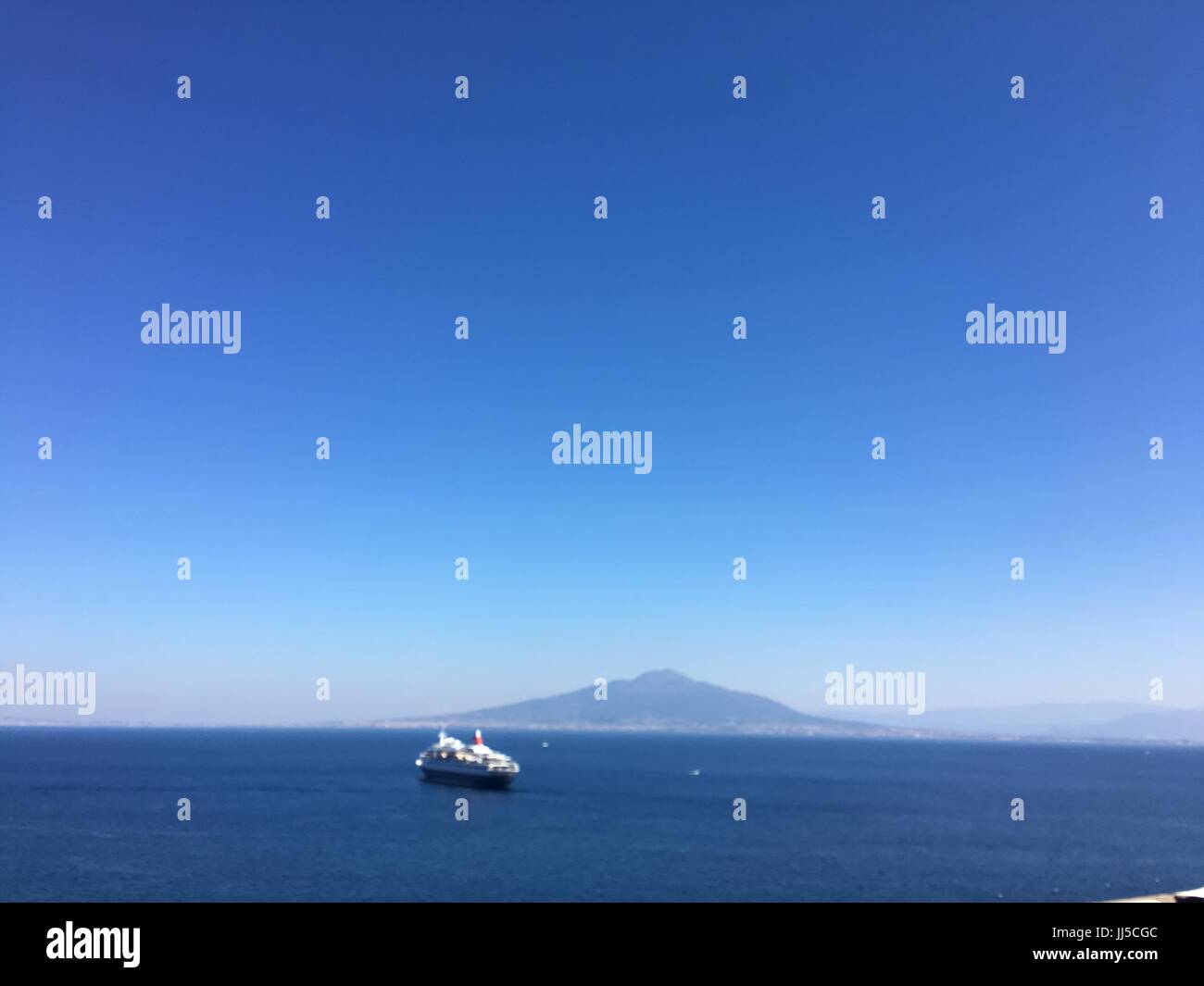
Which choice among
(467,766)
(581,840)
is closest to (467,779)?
(467,766)

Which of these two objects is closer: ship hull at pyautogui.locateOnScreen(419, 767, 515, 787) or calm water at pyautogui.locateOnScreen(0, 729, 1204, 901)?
calm water at pyautogui.locateOnScreen(0, 729, 1204, 901)

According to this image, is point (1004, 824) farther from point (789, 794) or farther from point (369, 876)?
point (369, 876)

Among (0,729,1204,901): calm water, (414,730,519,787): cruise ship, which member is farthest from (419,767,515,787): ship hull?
(0,729,1204,901): calm water

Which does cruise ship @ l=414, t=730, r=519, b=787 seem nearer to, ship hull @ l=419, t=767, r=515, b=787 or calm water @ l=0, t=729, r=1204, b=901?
ship hull @ l=419, t=767, r=515, b=787

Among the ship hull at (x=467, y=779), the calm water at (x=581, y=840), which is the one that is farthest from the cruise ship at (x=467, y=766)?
the calm water at (x=581, y=840)

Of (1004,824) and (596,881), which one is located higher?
(596,881)
